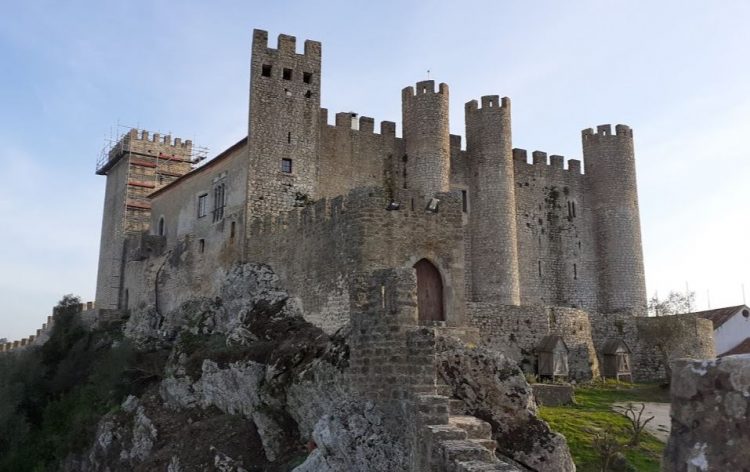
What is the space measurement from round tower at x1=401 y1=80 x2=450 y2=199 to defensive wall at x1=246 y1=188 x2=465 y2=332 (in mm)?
8105

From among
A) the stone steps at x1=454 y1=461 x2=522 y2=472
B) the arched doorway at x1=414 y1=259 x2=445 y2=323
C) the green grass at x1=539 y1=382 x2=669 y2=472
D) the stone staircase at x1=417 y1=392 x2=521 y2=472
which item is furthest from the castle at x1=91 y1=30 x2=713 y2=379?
the stone steps at x1=454 y1=461 x2=522 y2=472

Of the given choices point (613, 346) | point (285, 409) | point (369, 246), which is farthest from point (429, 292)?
point (613, 346)

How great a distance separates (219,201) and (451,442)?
22718 millimetres

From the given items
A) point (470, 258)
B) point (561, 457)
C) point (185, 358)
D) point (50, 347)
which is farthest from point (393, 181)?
point (50, 347)

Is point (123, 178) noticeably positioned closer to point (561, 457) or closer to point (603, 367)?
point (603, 367)

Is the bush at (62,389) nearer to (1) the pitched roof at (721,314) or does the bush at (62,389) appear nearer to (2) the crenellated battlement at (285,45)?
(2) the crenellated battlement at (285,45)

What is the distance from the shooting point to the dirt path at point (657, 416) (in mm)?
18562

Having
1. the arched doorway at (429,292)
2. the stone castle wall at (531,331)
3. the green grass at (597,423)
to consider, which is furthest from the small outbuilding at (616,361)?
the arched doorway at (429,292)

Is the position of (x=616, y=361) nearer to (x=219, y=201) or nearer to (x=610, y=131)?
(x=610, y=131)

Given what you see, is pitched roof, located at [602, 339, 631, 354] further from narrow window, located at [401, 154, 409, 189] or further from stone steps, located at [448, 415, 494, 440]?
stone steps, located at [448, 415, 494, 440]

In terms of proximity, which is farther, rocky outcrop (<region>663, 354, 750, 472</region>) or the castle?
the castle

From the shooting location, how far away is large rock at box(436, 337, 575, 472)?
12.5 metres

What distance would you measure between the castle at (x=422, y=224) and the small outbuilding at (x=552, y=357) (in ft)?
1.32

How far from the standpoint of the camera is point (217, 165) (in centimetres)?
3016
